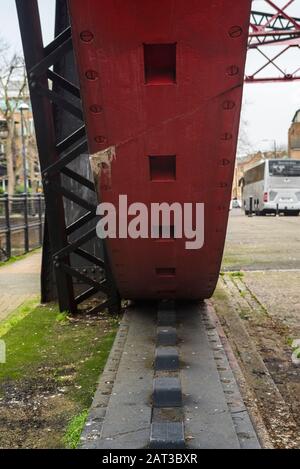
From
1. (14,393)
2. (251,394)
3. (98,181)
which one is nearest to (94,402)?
(14,393)

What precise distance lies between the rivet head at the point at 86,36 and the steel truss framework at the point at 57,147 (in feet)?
6.91

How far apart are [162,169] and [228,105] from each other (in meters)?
0.56

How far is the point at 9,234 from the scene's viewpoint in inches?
507

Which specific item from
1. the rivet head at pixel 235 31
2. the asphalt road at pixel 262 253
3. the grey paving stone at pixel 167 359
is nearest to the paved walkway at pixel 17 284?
the asphalt road at pixel 262 253

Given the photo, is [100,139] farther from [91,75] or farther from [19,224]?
[19,224]

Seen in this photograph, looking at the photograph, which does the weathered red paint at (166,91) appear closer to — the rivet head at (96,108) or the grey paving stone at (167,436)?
the rivet head at (96,108)

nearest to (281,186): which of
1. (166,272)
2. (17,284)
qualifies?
(17,284)

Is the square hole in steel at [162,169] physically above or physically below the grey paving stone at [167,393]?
above

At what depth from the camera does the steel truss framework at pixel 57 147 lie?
15.1 ft

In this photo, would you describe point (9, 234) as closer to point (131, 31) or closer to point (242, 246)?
point (242, 246)

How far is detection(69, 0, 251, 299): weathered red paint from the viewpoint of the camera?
2.53 metres

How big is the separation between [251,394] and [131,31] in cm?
212

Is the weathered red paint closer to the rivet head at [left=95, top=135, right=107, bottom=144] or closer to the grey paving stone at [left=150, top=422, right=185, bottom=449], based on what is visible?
the rivet head at [left=95, top=135, right=107, bottom=144]

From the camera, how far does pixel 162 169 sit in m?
3.17
